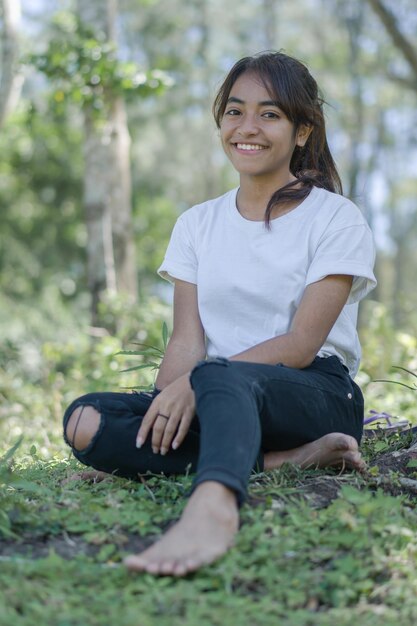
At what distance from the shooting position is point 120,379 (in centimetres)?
655

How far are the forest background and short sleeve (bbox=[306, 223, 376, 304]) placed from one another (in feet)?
2.63

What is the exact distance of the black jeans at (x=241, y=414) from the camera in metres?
2.60

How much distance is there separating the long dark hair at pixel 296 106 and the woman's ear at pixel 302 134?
0.01 metres

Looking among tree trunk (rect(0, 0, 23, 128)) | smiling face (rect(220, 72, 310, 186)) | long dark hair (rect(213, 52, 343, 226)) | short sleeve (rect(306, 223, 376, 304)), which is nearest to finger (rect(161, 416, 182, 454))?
short sleeve (rect(306, 223, 376, 304))

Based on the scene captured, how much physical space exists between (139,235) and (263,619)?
1752cm

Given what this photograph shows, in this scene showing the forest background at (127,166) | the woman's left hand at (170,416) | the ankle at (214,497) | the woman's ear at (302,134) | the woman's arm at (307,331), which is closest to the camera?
the ankle at (214,497)

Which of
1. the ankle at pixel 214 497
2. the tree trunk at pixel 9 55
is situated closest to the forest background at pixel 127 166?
the tree trunk at pixel 9 55

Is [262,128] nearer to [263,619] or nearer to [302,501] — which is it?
[302,501]

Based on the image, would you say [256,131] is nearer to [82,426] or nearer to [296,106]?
[296,106]

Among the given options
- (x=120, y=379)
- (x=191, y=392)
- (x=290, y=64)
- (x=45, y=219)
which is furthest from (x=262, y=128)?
(x=45, y=219)

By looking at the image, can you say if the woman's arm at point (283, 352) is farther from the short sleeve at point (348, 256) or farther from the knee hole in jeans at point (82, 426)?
the knee hole in jeans at point (82, 426)

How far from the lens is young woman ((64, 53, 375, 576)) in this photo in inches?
118

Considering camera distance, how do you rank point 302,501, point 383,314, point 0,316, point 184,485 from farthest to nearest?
1. point 0,316
2. point 383,314
3. point 184,485
4. point 302,501

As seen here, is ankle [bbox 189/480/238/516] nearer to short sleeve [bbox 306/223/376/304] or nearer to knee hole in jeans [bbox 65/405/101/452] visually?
knee hole in jeans [bbox 65/405/101/452]
